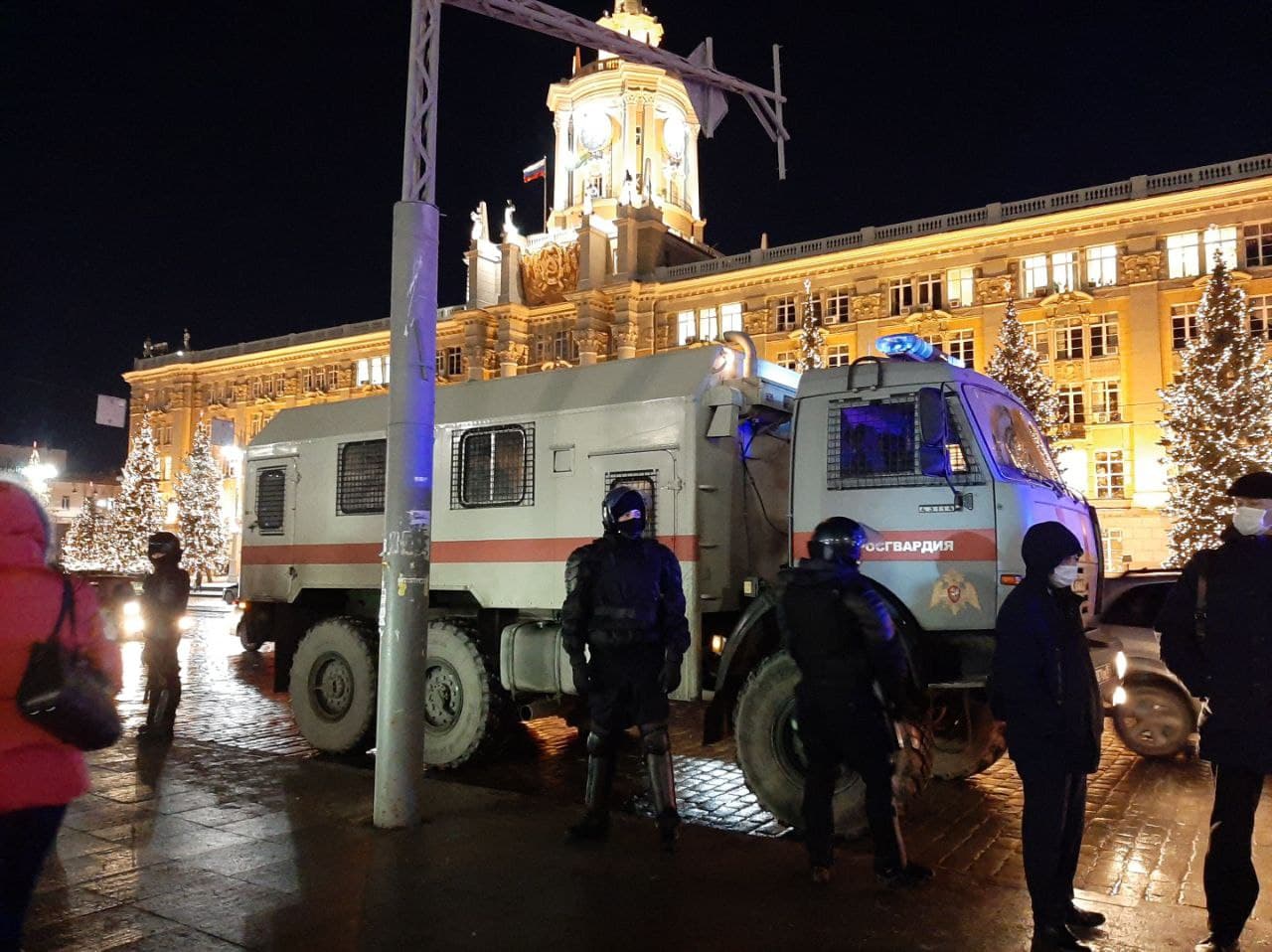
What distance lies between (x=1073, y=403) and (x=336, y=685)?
132 ft

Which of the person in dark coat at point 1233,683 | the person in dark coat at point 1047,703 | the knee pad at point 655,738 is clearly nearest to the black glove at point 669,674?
the knee pad at point 655,738

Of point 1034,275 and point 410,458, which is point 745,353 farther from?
point 1034,275

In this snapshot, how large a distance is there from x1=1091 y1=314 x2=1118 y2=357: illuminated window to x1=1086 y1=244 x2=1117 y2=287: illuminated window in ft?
4.85

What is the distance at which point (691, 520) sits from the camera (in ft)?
24.3

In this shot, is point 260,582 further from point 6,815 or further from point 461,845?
point 6,815

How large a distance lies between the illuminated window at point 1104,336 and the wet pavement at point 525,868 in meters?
37.8

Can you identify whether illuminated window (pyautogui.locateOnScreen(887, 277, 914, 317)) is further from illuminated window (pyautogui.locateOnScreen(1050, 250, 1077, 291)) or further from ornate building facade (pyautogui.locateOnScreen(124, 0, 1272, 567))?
illuminated window (pyautogui.locateOnScreen(1050, 250, 1077, 291))

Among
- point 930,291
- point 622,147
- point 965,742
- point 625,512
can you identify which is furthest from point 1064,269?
point 625,512

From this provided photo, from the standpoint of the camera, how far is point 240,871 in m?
5.59

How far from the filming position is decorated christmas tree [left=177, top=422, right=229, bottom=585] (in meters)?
58.3

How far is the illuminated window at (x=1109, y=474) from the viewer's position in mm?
41375

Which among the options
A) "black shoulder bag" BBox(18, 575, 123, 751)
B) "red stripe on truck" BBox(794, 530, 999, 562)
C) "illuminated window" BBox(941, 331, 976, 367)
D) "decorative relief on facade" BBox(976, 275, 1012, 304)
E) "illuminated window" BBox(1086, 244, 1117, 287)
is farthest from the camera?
"illuminated window" BBox(941, 331, 976, 367)

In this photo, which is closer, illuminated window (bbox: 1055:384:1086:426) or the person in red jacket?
the person in red jacket

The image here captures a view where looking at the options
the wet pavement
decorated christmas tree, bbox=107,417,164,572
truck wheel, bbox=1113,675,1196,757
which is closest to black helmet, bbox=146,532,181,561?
the wet pavement
